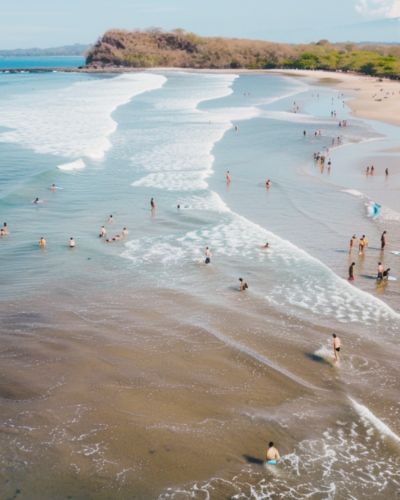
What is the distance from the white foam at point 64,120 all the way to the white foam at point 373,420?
34.9 metres

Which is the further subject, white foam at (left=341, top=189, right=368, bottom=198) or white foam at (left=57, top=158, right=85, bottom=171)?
white foam at (left=57, top=158, right=85, bottom=171)

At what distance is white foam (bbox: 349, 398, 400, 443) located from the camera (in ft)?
36.6

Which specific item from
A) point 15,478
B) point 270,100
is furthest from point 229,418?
point 270,100

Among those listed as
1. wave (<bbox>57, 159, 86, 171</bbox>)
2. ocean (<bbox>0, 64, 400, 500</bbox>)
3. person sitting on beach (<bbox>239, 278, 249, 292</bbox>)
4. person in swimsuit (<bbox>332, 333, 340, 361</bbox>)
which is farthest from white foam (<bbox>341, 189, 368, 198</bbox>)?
wave (<bbox>57, 159, 86, 171</bbox>)

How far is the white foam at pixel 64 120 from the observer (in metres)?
47.2

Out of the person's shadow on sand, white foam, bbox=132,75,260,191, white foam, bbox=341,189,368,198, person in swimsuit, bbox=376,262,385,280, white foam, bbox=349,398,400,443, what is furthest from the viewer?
white foam, bbox=132,75,260,191

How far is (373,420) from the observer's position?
11.6 metres

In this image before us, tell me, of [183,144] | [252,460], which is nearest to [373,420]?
[252,460]

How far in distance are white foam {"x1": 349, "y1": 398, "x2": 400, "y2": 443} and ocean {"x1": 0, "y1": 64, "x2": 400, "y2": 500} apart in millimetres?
46

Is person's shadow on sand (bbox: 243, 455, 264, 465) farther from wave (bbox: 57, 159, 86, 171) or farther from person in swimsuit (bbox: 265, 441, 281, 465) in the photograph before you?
wave (bbox: 57, 159, 86, 171)

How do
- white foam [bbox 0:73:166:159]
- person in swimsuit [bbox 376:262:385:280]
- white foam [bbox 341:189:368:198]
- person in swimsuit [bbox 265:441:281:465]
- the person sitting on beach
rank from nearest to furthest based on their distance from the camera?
person in swimsuit [bbox 265:441:281:465] → the person sitting on beach → person in swimsuit [bbox 376:262:385:280] → white foam [bbox 341:189:368:198] → white foam [bbox 0:73:166:159]

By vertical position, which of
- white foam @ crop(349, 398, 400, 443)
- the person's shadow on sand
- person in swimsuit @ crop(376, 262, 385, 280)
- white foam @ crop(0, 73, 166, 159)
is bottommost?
the person's shadow on sand

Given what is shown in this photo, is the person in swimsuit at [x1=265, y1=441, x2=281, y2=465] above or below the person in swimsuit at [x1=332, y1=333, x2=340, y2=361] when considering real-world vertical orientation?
below

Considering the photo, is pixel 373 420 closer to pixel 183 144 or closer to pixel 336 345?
pixel 336 345
